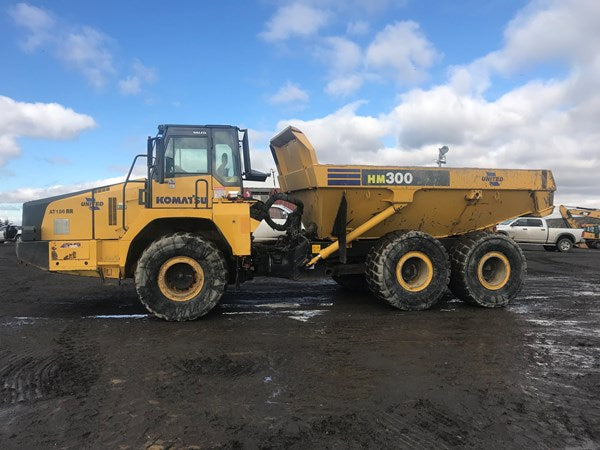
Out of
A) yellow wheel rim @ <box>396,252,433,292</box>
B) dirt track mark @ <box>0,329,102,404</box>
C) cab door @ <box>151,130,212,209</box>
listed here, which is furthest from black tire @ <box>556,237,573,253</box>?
dirt track mark @ <box>0,329,102,404</box>

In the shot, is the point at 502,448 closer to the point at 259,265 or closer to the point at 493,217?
the point at 259,265

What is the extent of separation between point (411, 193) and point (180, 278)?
396 centimetres

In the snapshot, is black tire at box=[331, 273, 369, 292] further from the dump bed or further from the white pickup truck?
the white pickup truck

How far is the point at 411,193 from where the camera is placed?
7.36 meters

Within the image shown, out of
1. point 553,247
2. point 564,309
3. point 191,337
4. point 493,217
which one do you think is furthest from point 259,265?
point 553,247

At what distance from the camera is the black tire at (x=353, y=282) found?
881cm

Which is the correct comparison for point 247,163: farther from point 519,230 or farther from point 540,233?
point 540,233

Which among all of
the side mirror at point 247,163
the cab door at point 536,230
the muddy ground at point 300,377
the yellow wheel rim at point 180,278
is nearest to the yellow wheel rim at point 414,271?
the muddy ground at point 300,377

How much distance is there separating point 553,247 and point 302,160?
2035 centimetres

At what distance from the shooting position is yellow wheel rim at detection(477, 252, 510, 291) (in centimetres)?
748

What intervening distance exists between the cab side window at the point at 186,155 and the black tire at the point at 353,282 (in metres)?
3.75

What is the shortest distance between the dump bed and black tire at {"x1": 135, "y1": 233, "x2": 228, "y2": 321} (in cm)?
207

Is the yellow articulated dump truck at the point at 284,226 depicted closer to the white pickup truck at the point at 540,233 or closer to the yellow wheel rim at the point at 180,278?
the yellow wheel rim at the point at 180,278

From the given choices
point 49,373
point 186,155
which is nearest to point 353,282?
point 186,155
